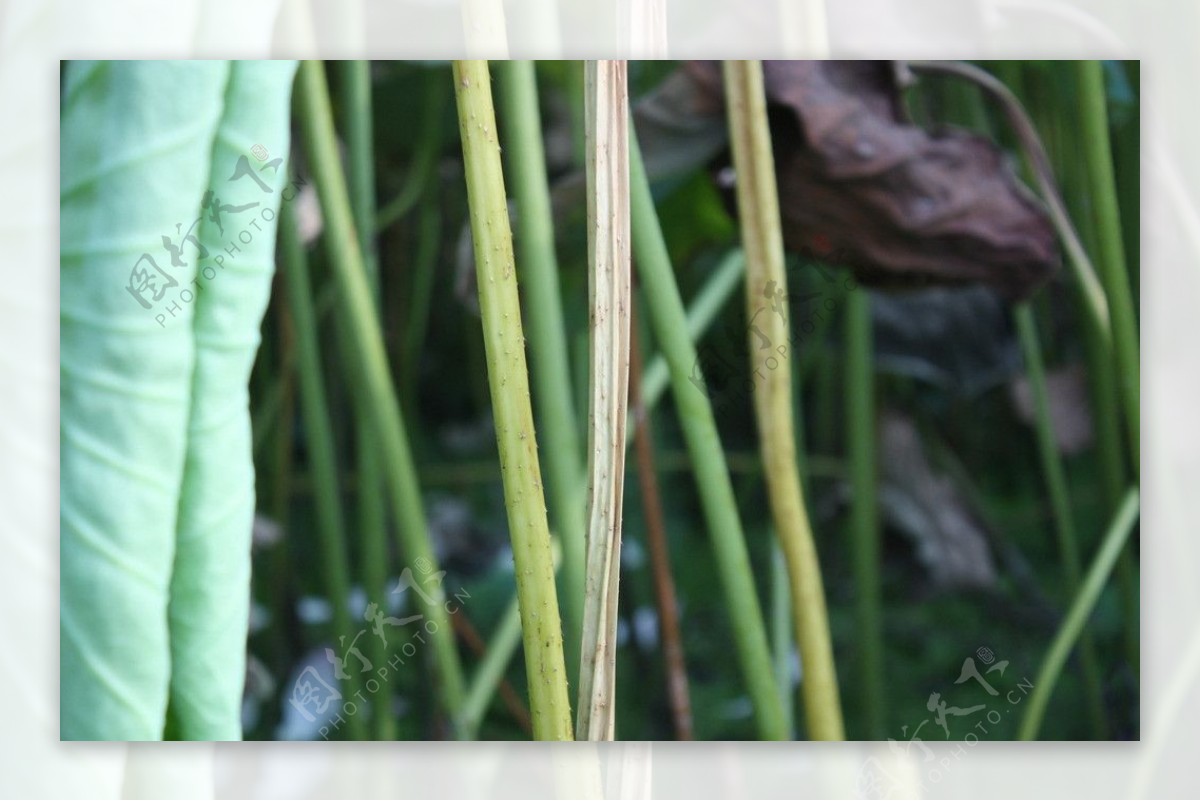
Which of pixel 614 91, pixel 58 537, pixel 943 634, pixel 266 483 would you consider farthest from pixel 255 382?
pixel 943 634

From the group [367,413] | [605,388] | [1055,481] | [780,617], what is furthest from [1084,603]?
[367,413]

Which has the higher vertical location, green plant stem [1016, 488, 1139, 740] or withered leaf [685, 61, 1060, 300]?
withered leaf [685, 61, 1060, 300]

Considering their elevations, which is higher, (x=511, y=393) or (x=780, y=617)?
(x=511, y=393)

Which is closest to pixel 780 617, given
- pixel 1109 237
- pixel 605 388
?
pixel 605 388

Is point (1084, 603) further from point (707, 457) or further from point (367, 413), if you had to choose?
point (367, 413)

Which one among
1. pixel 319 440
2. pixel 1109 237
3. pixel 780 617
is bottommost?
pixel 780 617

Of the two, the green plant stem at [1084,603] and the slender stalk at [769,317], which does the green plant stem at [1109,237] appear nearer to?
the green plant stem at [1084,603]

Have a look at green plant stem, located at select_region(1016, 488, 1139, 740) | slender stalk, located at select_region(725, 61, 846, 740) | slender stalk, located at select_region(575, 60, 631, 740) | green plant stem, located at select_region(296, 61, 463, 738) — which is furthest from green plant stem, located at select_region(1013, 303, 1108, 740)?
green plant stem, located at select_region(296, 61, 463, 738)

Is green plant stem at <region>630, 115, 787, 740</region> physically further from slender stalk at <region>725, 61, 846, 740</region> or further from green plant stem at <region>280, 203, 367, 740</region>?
green plant stem at <region>280, 203, 367, 740</region>
